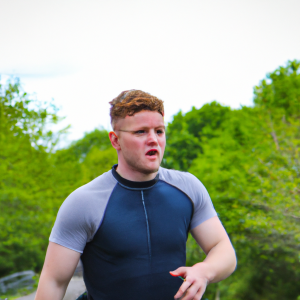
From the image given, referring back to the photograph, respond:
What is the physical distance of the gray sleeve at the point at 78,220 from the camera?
58.3 inches

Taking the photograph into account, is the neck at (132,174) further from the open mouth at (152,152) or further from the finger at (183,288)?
the finger at (183,288)

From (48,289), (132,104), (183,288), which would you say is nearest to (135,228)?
(183,288)

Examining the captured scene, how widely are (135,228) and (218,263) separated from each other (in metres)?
0.45

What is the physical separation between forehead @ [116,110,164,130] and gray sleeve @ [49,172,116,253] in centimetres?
39

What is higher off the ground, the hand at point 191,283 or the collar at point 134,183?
the collar at point 134,183

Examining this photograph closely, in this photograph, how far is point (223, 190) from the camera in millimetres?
7461

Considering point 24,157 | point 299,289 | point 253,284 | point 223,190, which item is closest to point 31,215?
point 24,157

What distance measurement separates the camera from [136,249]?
1.53 metres

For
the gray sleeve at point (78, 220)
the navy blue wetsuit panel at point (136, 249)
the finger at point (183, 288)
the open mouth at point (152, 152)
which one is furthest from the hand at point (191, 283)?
the open mouth at point (152, 152)

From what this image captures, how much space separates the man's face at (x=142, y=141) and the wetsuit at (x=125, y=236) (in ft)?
0.46

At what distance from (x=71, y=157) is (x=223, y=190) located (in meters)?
4.03

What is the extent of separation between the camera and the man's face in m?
1.59

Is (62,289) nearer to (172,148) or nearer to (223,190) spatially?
(223,190)

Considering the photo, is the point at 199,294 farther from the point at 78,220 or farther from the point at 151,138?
the point at 151,138
